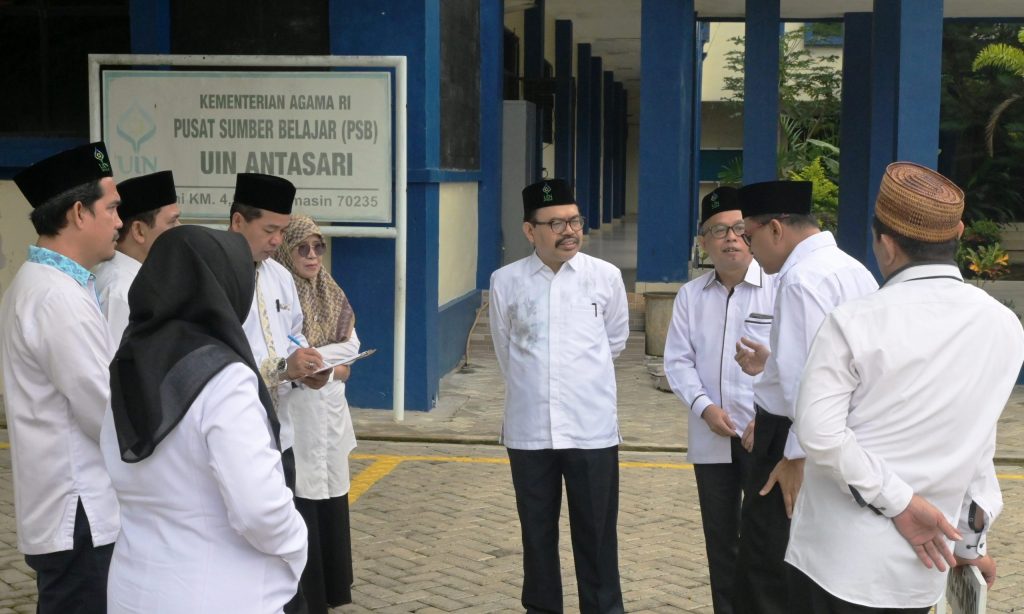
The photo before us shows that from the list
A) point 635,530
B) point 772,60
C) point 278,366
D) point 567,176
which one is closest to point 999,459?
point 635,530

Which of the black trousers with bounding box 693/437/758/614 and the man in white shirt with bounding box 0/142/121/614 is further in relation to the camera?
the black trousers with bounding box 693/437/758/614

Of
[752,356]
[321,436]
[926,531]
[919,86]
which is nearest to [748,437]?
[752,356]

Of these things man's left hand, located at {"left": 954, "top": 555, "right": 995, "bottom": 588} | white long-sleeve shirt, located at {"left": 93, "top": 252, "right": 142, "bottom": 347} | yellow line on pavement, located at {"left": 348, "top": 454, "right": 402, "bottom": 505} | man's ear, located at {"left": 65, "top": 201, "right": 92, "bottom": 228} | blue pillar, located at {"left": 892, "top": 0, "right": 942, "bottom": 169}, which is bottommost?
yellow line on pavement, located at {"left": 348, "top": 454, "right": 402, "bottom": 505}

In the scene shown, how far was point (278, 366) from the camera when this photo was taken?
14.8ft

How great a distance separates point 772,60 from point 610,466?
11.0 metres

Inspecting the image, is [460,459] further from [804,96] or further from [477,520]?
[804,96]

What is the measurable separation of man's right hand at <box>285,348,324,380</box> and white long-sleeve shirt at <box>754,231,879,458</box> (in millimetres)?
1587

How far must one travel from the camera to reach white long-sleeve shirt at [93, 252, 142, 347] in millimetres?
4043

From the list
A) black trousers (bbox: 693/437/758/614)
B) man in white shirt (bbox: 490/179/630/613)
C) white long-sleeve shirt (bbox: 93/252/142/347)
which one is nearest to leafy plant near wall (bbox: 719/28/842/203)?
man in white shirt (bbox: 490/179/630/613)

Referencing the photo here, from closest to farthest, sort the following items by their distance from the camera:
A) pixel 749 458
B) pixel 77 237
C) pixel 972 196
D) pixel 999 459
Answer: pixel 77 237 < pixel 749 458 < pixel 999 459 < pixel 972 196

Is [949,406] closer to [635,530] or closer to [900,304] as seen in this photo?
[900,304]

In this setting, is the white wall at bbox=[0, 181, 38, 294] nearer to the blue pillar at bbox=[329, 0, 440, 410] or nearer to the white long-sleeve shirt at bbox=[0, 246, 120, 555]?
the blue pillar at bbox=[329, 0, 440, 410]

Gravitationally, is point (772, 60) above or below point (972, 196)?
above

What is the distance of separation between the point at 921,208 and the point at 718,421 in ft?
6.15
